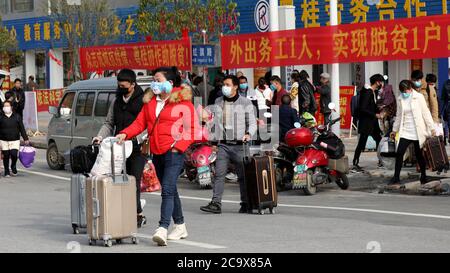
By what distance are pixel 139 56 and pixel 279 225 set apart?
55.5ft

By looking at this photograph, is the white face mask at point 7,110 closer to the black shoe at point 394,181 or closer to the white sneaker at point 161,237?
the black shoe at point 394,181

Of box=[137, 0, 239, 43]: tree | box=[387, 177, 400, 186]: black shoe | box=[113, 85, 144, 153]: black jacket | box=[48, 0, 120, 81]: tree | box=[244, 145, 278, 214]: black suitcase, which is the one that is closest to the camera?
box=[113, 85, 144, 153]: black jacket

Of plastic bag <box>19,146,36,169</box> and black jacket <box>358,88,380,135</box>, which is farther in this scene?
plastic bag <box>19,146,36,169</box>

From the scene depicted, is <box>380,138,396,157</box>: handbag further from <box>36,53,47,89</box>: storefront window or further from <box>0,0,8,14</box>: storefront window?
<box>0,0,8,14</box>: storefront window

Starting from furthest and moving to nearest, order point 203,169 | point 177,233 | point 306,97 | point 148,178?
point 306,97 < point 203,169 < point 148,178 < point 177,233

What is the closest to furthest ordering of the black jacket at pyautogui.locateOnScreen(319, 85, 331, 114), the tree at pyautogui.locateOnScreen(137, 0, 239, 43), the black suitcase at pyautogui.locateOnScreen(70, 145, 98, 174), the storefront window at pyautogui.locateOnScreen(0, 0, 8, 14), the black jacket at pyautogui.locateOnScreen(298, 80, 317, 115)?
the black suitcase at pyautogui.locateOnScreen(70, 145, 98, 174) → the black jacket at pyautogui.locateOnScreen(298, 80, 317, 115) → the black jacket at pyautogui.locateOnScreen(319, 85, 331, 114) → the tree at pyautogui.locateOnScreen(137, 0, 239, 43) → the storefront window at pyautogui.locateOnScreen(0, 0, 8, 14)

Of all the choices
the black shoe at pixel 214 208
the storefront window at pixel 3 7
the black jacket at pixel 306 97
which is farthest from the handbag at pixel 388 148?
the storefront window at pixel 3 7

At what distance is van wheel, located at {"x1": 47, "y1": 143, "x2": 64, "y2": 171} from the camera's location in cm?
2234

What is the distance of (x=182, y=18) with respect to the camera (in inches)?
1329

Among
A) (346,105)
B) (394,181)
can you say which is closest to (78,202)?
(394,181)

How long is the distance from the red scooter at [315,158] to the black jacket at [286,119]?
808 millimetres

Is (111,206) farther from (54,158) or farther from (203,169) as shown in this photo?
(54,158)

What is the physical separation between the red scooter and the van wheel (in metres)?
6.73

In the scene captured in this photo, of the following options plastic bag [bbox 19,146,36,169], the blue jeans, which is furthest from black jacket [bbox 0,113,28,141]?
the blue jeans
